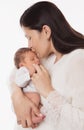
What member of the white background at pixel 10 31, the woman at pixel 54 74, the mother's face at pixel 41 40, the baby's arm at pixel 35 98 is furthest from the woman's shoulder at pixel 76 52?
the white background at pixel 10 31

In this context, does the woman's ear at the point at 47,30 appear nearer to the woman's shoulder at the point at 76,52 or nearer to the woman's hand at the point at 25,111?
the woman's shoulder at the point at 76,52

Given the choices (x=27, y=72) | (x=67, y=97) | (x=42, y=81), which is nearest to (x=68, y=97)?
(x=67, y=97)

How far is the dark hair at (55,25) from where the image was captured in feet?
5.17

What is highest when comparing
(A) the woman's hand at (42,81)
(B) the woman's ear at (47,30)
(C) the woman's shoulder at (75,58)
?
(B) the woman's ear at (47,30)

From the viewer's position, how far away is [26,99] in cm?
162

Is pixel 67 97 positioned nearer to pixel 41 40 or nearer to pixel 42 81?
pixel 42 81

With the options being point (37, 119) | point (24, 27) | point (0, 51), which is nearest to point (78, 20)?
point (0, 51)

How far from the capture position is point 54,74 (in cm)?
158

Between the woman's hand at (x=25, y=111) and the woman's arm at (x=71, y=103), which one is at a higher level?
the woman's arm at (x=71, y=103)

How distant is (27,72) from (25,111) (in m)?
0.17

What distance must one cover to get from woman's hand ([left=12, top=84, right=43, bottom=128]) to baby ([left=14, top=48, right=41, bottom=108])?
1.1 inches

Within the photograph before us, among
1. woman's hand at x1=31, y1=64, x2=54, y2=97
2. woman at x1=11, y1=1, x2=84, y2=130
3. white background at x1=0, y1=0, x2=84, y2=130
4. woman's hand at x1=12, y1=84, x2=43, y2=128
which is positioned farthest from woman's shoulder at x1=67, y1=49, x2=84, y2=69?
white background at x1=0, y1=0, x2=84, y2=130

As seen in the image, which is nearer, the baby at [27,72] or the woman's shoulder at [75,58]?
the woman's shoulder at [75,58]

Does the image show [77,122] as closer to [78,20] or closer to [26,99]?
[26,99]
